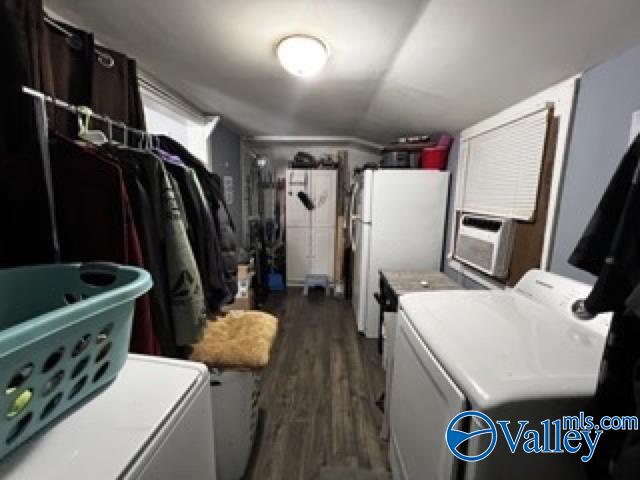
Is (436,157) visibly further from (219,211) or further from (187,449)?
(187,449)

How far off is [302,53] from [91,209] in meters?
1.08

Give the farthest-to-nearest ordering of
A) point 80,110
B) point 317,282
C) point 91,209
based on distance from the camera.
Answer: point 317,282 → point 80,110 → point 91,209

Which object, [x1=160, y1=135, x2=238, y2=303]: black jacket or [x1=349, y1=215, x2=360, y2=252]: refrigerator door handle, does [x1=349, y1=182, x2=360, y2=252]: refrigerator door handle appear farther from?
[x1=160, y1=135, x2=238, y2=303]: black jacket

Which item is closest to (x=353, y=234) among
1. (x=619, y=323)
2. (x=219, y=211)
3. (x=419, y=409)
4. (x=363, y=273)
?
(x=363, y=273)

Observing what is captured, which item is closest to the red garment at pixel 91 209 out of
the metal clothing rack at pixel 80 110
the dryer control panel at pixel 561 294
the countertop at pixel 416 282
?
the metal clothing rack at pixel 80 110

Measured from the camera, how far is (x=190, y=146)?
2.68 m

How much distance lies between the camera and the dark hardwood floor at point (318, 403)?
1590 mm

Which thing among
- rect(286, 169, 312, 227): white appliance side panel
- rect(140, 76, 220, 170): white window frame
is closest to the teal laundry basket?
rect(140, 76, 220, 170): white window frame

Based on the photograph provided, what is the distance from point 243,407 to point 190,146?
7.38 ft

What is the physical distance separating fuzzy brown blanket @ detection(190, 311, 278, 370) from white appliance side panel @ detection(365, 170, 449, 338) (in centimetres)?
149

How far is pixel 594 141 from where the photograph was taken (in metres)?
1.18

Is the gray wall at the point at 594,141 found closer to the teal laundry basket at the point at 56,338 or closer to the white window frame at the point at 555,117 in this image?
the white window frame at the point at 555,117

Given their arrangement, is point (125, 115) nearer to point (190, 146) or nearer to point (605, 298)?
point (190, 146)

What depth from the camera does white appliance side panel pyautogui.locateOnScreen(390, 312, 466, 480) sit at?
0.81 meters
